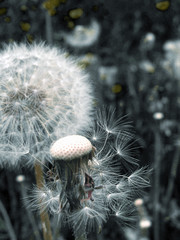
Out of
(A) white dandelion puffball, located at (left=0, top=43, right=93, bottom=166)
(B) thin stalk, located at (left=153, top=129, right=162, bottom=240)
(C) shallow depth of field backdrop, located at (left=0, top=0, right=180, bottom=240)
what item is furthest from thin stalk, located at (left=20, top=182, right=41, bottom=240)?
(A) white dandelion puffball, located at (left=0, top=43, right=93, bottom=166)

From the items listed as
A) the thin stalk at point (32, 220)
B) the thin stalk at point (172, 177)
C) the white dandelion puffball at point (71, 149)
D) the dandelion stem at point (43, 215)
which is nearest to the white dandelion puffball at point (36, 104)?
the dandelion stem at point (43, 215)

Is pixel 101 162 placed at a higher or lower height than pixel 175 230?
higher

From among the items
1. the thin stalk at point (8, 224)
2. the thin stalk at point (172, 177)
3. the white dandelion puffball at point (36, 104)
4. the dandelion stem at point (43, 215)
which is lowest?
the thin stalk at point (8, 224)

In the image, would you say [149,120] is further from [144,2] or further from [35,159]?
[35,159]

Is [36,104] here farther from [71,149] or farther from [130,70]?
[130,70]

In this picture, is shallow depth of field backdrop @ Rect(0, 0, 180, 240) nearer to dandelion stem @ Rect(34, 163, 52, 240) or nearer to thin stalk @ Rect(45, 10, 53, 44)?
thin stalk @ Rect(45, 10, 53, 44)

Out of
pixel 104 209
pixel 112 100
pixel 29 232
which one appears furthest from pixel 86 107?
pixel 29 232

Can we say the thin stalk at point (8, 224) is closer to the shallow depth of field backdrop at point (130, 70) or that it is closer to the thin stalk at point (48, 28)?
the shallow depth of field backdrop at point (130, 70)
